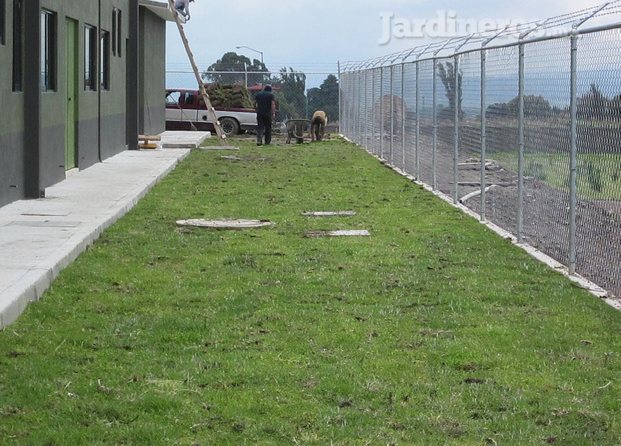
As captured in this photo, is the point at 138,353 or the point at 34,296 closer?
the point at 138,353

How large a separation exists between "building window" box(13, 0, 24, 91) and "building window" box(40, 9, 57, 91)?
5.68ft

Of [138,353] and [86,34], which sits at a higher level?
[86,34]

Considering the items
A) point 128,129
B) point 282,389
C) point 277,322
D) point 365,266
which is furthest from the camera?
point 128,129

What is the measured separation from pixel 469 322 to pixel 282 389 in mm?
2435

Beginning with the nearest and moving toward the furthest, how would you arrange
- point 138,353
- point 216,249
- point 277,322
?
1. point 138,353
2. point 277,322
3. point 216,249

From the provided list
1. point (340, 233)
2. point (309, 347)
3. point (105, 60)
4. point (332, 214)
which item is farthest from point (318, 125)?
point (309, 347)

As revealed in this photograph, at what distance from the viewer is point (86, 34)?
23.7 m

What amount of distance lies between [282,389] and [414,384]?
753 mm

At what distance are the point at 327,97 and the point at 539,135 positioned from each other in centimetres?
4010

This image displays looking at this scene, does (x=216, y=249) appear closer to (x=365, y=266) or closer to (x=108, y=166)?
(x=365, y=266)

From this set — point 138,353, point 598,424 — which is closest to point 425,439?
point 598,424

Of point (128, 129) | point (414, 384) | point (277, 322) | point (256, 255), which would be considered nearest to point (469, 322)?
point (277, 322)

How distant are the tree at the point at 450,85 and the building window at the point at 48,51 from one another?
588 centimetres

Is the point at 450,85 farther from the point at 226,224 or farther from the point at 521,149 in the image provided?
the point at 521,149
